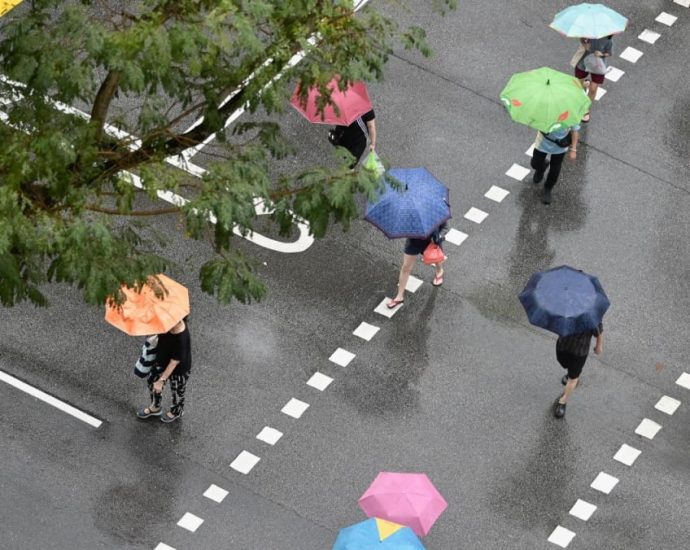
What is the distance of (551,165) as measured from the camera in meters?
19.6

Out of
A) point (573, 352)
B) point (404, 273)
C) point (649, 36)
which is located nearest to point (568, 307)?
point (573, 352)

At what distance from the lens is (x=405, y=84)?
2144cm

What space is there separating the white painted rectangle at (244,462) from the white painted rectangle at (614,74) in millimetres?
7581

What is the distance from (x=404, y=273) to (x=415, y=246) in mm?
438

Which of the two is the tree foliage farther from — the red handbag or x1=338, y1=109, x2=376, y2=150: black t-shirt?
x1=338, y1=109, x2=376, y2=150: black t-shirt

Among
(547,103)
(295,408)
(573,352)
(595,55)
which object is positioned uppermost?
(547,103)

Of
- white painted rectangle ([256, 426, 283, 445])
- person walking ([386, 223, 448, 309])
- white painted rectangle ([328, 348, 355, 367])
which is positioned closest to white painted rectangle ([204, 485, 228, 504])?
white painted rectangle ([256, 426, 283, 445])

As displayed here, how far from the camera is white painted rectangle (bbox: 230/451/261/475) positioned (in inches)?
661

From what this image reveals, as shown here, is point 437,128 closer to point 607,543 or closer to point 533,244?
point 533,244

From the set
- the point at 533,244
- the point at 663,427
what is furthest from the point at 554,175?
the point at 663,427

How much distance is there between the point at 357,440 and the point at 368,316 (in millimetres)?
1749

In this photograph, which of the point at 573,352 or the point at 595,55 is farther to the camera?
the point at 595,55

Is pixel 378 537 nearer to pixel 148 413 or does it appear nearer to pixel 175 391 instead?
pixel 175 391

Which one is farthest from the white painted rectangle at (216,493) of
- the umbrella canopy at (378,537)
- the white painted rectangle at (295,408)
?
the umbrella canopy at (378,537)
